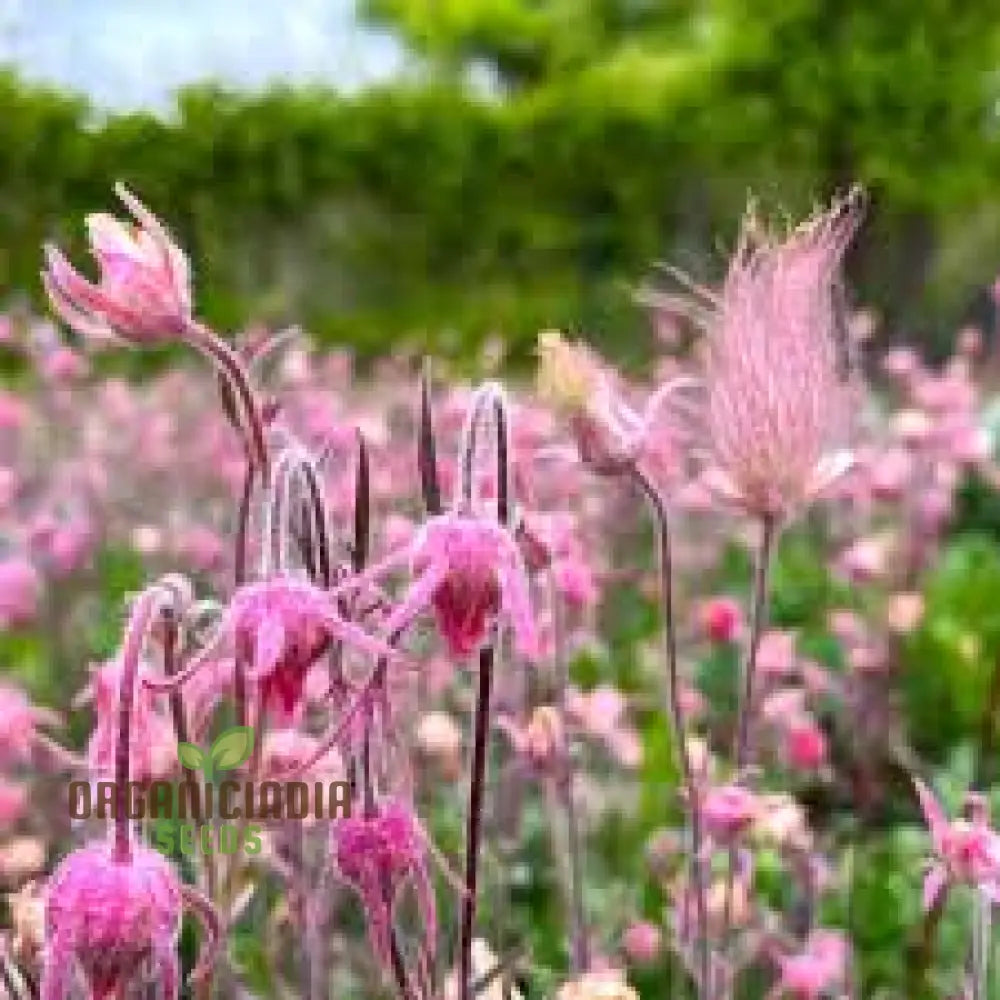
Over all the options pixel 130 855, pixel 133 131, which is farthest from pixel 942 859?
pixel 133 131

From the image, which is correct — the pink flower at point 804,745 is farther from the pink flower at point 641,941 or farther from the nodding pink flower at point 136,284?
the nodding pink flower at point 136,284

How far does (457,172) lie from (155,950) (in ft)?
41.3

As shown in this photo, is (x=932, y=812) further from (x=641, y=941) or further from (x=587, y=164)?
(x=587, y=164)

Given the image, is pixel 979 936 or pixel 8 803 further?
pixel 8 803

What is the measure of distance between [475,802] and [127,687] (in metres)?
0.23

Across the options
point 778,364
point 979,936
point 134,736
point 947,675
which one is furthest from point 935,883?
point 947,675

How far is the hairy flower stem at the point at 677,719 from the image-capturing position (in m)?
1.30

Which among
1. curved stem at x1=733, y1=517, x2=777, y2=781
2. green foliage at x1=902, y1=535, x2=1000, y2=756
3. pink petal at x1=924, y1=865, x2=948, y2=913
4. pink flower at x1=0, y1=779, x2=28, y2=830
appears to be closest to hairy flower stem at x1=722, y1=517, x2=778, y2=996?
curved stem at x1=733, y1=517, x2=777, y2=781

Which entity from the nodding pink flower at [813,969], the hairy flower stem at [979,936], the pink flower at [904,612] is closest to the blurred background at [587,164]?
the pink flower at [904,612]

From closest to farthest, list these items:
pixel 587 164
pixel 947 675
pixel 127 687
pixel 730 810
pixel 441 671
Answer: pixel 127 687 → pixel 730 810 → pixel 441 671 → pixel 947 675 → pixel 587 164

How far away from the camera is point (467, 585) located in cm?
96

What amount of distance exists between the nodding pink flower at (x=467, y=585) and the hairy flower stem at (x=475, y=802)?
51mm

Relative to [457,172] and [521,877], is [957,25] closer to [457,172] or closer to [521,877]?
[457,172]

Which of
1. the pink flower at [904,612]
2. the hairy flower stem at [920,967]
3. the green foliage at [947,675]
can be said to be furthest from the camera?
the green foliage at [947,675]
